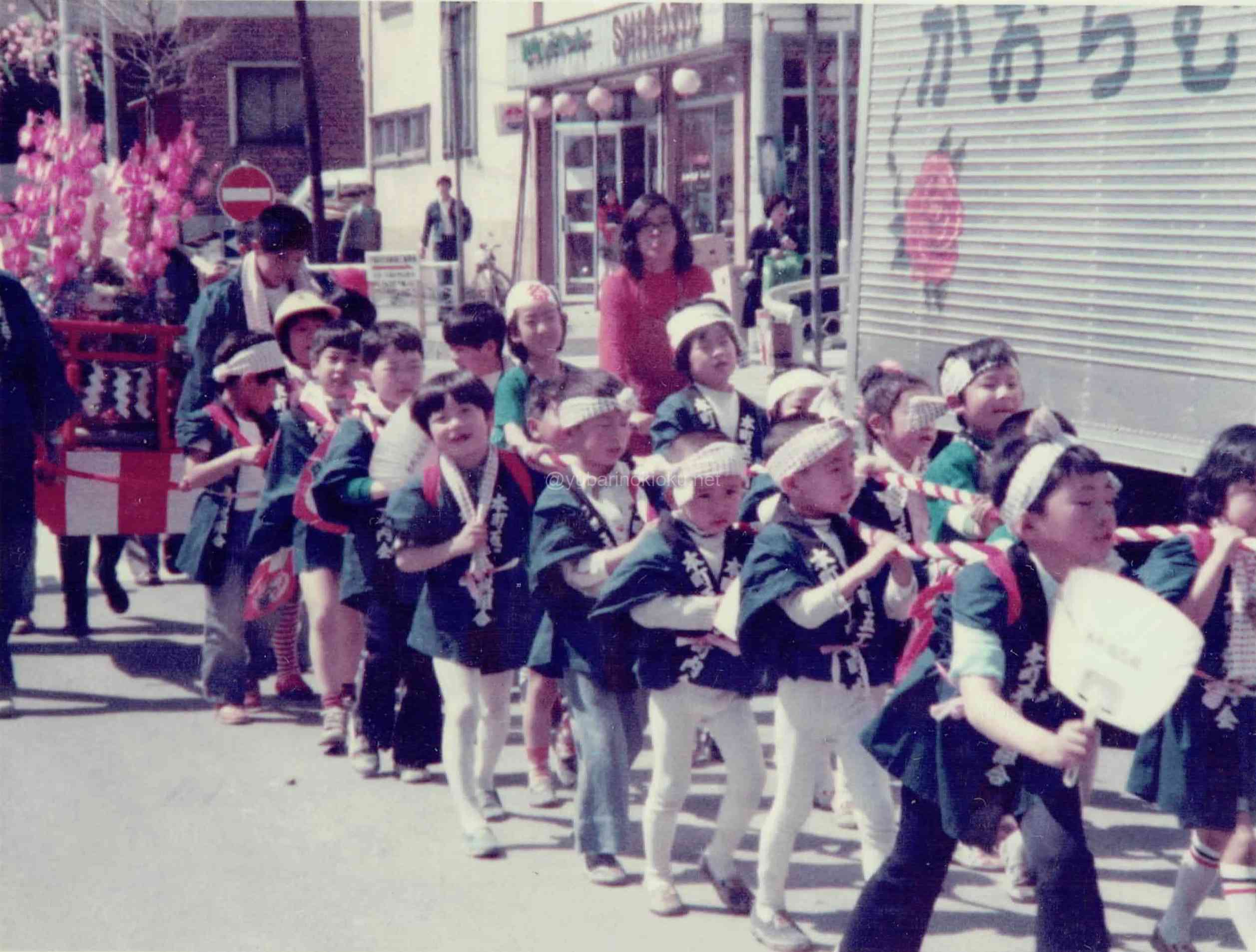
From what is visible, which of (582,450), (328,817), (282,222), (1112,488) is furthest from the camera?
(282,222)

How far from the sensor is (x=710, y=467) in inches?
185

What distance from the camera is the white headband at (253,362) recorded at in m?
7.06

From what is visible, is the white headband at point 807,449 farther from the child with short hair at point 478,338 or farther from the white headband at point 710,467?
the child with short hair at point 478,338

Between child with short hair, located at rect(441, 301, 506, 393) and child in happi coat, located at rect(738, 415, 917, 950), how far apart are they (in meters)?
2.34

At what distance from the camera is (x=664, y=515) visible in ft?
16.0

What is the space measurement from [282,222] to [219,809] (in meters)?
2.88

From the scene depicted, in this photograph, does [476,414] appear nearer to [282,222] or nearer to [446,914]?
[446,914]

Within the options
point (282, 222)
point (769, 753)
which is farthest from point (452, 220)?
point (769, 753)

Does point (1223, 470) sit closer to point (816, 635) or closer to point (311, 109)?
point (816, 635)

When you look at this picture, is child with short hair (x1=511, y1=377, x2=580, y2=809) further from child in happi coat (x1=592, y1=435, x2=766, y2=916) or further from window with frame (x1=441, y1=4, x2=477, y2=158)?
window with frame (x1=441, y1=4, x2=477, y2=158)

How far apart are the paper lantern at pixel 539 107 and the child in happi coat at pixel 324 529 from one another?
840 inches

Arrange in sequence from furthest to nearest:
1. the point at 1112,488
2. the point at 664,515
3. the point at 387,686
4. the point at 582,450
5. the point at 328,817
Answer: the point at 387,686, the point at 328,817, the point at 582,450, the point at 664,515, the point at 1112,488

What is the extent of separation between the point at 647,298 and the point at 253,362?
1.60 metres

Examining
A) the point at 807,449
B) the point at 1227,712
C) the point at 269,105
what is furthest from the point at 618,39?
the point at 1227,712
